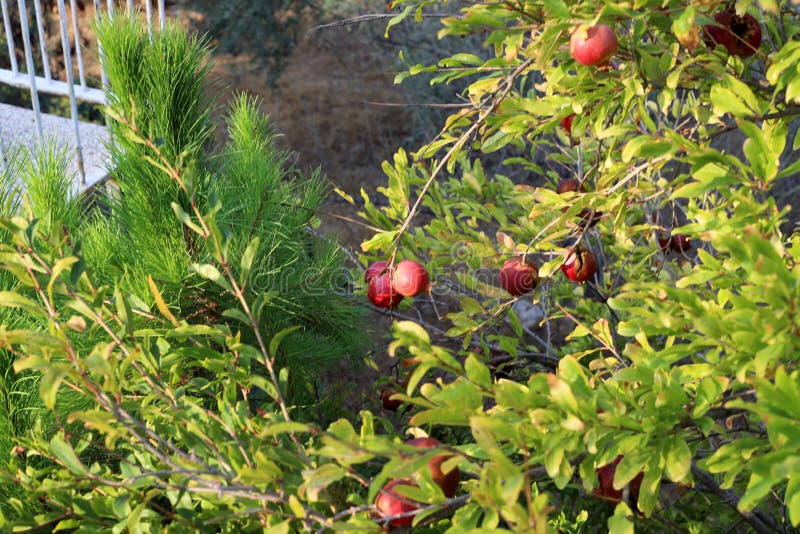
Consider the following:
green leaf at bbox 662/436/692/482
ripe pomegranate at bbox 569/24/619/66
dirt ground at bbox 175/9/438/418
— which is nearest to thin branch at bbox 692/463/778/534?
green leaf at bbox 662/436/692/482

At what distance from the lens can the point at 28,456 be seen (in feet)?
4.47

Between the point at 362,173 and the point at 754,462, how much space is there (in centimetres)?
621

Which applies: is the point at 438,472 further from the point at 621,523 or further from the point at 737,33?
the point at 737,33

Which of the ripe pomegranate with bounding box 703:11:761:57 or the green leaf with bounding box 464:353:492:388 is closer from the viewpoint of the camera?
the green leaf with bounding box 464:353:492:388

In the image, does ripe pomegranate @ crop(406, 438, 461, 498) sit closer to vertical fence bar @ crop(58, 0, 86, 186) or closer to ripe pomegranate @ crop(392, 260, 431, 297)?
ripe pomegranate @ crop(392, 260, 431, 297)

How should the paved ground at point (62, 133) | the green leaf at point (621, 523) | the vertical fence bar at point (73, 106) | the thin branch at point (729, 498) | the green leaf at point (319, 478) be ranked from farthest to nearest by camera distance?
1. the paved ground at point (62, 133)
2. the vertical fence bar at point (73, 106)
3. the thin branch at point (729, 498)
4. the green leaf at point (621, 523)
5. the green leaf at point (319, 478)

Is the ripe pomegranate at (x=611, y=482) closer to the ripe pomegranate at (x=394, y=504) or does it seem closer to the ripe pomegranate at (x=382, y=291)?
the ripe pomegranate at (x=394, y=504)

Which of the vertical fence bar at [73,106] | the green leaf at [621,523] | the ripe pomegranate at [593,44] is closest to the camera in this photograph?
the green leaf at [621,523]

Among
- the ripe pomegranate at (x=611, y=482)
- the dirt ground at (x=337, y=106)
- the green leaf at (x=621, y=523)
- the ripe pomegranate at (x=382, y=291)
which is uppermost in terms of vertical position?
the green leaf at (x=621, y=523)

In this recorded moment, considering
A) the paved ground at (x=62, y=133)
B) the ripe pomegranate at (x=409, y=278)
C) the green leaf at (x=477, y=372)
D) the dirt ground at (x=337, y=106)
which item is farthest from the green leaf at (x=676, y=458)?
the dirt ground at (x=337, y=106)

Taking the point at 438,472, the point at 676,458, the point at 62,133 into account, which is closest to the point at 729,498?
the point at 676,458

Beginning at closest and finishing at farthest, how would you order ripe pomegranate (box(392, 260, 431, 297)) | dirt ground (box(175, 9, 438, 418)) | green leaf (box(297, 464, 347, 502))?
green leaf (box(297, 464, 347, 502))
ripe pomegranate (box(392, 260, 431, 297))
dirt ground (box(175, 9, 438, 418))

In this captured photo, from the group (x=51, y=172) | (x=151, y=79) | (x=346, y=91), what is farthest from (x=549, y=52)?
(x=346, y=91)

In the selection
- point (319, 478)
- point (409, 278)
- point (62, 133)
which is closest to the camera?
point (319, 478)
